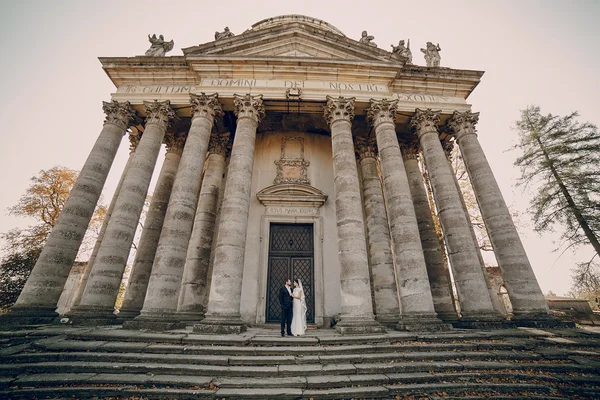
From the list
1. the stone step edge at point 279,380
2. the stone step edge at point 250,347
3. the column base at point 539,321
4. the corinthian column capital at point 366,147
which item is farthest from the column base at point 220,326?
the corinthian column capital at point 366,147

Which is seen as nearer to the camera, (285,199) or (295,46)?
(295,46)

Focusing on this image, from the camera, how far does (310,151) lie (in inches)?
581

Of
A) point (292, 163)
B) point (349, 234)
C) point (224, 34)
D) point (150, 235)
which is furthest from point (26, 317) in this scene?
point (224, 34)

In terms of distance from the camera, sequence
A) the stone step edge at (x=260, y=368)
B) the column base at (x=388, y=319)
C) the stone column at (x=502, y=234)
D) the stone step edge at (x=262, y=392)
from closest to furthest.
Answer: the stone step edge at (x=262, y=392)
the stone step edge at (x=260, y=368)
the stone column at (x=502, y=234)
the column base at (x=388, y=319)

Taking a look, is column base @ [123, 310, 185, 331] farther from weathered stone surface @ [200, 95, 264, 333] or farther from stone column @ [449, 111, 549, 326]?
stone column @ [449, 111, 549, 326]

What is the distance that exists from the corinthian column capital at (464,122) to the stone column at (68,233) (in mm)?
15375

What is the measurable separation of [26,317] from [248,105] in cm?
1059

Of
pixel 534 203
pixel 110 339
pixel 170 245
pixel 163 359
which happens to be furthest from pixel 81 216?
pixel 534 203

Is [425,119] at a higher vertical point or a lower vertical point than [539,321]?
higher

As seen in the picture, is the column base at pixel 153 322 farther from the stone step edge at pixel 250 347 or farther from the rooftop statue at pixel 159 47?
the rooftop statue at pixel 159 47

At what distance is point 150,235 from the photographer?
12219 millimetres

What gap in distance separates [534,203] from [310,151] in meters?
14.1

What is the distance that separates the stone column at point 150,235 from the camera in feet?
37.2

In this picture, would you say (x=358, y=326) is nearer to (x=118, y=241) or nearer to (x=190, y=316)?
(x=190, y=316)
